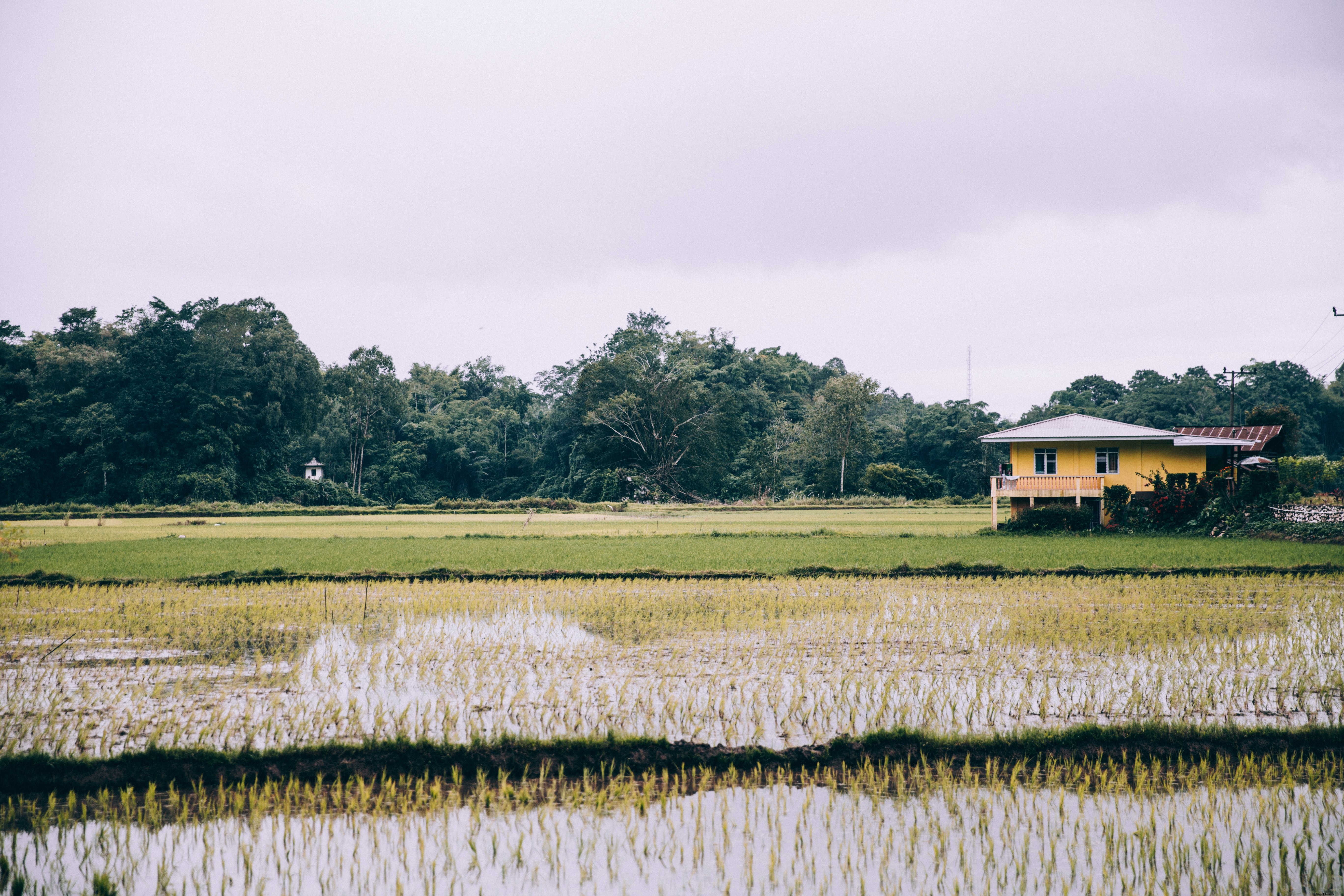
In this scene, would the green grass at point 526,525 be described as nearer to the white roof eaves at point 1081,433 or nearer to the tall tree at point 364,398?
the white roof eaves at point 1081,433

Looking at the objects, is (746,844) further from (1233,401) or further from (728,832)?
(1233,401)

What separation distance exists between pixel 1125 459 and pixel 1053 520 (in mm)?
4888

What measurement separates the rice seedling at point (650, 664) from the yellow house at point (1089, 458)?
55.8 feet

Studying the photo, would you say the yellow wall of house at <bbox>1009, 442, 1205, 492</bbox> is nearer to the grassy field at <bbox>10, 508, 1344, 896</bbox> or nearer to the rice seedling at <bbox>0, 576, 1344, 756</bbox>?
the rice seedling at <bbox>0, 576, 1344, 756</bbox>

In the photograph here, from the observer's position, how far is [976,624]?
13.1 m

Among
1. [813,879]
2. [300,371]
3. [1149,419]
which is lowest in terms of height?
[813,879]

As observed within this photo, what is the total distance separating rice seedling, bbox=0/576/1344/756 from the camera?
811 cm

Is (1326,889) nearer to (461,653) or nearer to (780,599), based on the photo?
(461,653)

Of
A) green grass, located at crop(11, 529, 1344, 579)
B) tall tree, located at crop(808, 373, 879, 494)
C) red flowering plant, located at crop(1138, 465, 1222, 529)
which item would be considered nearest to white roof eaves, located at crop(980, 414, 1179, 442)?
red flowering plant, located at crop(1138, 465, 1222, 529)

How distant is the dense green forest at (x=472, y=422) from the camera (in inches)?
2340

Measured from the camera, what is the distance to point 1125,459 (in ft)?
111

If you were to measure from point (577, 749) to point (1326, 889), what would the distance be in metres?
5.23

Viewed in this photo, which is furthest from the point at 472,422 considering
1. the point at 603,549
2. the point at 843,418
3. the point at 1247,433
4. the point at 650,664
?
the point at 650,664

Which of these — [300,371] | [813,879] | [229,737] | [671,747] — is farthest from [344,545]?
[300,371]
